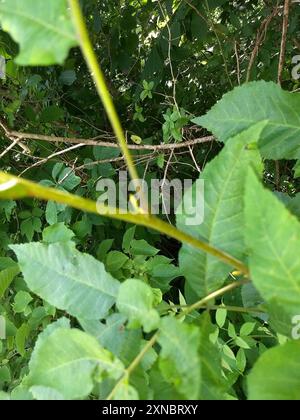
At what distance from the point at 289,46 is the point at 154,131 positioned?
617 millimetres

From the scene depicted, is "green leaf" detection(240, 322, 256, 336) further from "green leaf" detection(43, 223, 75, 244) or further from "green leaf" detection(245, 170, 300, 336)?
"green leaf" detection(245, 170, 300, 336)

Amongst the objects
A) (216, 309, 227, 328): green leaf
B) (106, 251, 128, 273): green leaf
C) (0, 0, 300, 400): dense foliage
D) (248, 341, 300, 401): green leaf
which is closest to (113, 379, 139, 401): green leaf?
(0, 0, 300, 400): dense foliage

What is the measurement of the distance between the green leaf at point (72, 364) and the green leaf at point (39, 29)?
0.26 metres

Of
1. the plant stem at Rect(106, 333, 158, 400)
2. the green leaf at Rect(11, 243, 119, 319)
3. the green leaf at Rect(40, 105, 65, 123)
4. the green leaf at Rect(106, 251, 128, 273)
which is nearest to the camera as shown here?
the plant stem at Rect(106, 333, 158, 400)

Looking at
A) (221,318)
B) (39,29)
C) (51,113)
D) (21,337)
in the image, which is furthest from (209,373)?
(51,113)

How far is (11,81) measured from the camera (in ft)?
5.70

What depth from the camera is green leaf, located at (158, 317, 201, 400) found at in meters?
0.39

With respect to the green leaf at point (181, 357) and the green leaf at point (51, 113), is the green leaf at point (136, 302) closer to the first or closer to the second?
the green leaf at point (181, 357)

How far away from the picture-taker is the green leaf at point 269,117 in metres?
0.64

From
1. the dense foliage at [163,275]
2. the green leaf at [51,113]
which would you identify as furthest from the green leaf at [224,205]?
the green leaf at [51,113]

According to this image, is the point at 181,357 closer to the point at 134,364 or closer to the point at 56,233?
the point at 134,364

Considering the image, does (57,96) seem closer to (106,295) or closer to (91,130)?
(91,130)

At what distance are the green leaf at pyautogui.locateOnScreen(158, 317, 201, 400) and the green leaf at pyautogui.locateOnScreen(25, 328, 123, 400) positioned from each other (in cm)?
7

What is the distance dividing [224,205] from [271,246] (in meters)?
0.11
